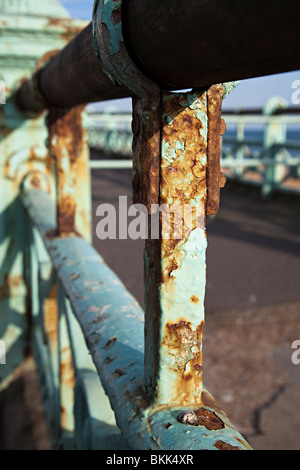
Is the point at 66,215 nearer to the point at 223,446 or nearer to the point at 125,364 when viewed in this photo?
the point at 125,364

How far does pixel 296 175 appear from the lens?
6.96 metres

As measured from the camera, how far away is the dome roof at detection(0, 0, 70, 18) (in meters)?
2.17

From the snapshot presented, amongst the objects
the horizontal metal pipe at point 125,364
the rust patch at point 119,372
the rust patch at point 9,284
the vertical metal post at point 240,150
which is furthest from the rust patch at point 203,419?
the vertical metal post at point 240,150

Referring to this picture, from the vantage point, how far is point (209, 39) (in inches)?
15.5

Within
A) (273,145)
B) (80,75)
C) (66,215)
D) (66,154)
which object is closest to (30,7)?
(66,154)

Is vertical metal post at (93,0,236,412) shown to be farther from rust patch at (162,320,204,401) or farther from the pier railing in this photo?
the pier railing

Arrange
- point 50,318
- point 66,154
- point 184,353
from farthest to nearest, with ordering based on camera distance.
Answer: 1. point 50,318
2. point 66,154
3. point 184,353

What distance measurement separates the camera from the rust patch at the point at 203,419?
0.57m

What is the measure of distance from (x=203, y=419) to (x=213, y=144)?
35cm

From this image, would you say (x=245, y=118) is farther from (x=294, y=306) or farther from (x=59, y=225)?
(x=59, y=225)

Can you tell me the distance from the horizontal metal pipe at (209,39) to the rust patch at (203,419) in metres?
0.40

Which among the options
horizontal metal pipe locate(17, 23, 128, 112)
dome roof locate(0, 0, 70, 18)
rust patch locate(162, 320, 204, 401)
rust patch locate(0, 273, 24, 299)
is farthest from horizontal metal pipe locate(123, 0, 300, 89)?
rust patch locate(0, 273, 24, 299)

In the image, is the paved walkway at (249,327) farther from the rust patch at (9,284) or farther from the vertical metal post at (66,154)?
the vertical metal post at (66,154)

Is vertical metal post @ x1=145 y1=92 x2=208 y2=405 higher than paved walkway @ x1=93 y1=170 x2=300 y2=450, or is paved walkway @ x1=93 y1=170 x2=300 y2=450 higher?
vertical metal post @ x1=145 y1=92 x2=208 y2=405
